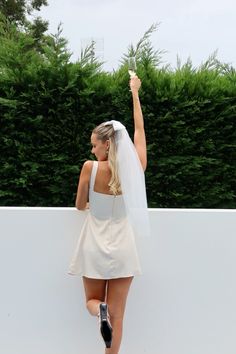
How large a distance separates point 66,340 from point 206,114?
2639mm

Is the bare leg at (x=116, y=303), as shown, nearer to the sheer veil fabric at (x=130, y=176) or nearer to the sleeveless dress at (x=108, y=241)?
the sleeveless dress at (x=108, y=241)

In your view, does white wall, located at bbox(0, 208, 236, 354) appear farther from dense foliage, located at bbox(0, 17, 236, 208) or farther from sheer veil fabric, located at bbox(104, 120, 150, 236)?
dense foliage, located at bbox(0, 17, 236, 208)

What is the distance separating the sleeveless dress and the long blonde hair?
71mm

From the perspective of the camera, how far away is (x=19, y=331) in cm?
354

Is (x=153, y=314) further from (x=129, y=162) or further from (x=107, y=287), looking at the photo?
(x=129, y=162)

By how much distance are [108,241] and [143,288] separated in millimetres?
696

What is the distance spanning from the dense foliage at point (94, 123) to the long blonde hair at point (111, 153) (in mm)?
1449

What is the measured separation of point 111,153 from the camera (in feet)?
9.85

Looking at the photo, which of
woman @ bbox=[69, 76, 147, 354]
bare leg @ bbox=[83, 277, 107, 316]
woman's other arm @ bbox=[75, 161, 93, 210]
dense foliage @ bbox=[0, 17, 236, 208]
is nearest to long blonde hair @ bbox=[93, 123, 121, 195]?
woman @ bbox=[69, 76, 147, 354]

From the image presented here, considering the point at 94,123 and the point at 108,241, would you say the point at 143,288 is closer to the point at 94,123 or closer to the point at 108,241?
the point at 108,241

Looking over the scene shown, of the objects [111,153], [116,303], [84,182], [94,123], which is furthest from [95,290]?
[94,123]

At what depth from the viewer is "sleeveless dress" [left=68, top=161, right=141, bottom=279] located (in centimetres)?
300

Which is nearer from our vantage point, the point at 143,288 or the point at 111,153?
the point at 111,153

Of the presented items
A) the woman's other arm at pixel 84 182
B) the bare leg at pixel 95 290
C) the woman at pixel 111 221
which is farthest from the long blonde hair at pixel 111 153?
the bare leg at pixel 95 290
